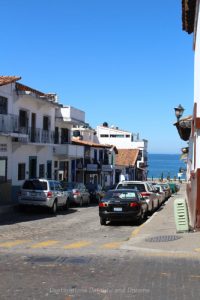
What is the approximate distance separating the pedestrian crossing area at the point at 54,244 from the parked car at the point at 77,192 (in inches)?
652

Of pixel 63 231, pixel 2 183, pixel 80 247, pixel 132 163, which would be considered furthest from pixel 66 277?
pixel 132 163

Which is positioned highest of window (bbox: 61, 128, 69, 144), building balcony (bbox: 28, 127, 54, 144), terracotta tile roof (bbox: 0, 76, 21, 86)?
terracotta tile roof (bbox: 0, 76, 21, 86)

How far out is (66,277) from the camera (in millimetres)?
9203

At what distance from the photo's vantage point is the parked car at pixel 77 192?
33.2 m

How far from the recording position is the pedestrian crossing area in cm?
1384

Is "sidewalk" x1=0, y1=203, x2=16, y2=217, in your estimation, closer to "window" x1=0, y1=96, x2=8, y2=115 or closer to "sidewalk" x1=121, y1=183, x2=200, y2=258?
"window" x1=0, y1=96, x2=8, y2=115

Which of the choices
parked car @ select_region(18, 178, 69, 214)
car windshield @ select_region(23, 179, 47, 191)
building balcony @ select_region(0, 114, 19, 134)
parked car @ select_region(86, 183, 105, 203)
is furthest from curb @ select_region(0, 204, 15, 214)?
parked car @ select_region(86, 183, 105, 203)

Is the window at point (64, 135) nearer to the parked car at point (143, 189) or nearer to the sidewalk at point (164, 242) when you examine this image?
the parked car at point (143, 189)

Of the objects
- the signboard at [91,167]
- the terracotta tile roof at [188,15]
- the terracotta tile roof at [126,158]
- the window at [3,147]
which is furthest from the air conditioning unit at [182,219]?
the terracotta tile roof at [126,158]

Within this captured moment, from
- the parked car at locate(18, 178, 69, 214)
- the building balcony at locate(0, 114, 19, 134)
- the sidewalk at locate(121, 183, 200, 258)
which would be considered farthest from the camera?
the building balcony at locate(0, 114, 19, 134)

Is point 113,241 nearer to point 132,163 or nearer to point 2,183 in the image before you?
point 2,183

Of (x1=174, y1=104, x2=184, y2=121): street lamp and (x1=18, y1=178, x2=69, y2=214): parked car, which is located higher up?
(x1=174, y1=104, x2=184, y2=121): street lamp

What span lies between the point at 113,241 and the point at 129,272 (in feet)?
19.7

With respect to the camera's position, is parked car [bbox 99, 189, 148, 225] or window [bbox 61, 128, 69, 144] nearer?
parked car [bbox 99, 189, 148, 225]
